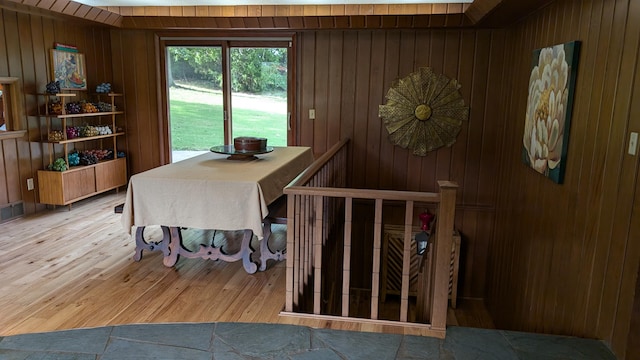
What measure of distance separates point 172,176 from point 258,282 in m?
0.90

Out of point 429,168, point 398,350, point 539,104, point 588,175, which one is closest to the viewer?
point 398,350

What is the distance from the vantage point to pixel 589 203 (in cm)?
260

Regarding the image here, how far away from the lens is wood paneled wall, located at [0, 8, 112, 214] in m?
4.45

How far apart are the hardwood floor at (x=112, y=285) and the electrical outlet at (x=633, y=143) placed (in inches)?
65.4

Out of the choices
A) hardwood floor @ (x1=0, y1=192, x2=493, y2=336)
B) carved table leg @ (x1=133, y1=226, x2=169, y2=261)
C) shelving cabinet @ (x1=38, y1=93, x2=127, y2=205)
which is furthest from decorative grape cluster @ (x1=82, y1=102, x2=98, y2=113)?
carved table leg @ (x1=133, y1=226, x2=169, y2=261)

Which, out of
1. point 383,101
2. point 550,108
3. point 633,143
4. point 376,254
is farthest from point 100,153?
point 633,143

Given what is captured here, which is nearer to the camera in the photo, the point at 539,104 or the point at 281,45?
the point at 539,104

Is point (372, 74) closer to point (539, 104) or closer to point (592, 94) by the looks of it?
point (539, 104)

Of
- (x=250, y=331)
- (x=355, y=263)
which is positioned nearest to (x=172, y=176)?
(x=250, y=331)

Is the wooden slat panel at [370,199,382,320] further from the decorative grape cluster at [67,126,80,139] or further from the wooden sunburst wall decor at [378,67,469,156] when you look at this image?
the decorative grape cluster at [67,126,80,139]

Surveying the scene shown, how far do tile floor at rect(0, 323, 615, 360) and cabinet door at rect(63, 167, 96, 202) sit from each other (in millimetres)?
2793

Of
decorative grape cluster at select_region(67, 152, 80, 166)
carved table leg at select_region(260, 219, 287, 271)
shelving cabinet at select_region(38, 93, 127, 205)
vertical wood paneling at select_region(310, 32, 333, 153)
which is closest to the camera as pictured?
carved table leg at select_region(260, 219, 287, 271)

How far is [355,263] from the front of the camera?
5766 mm

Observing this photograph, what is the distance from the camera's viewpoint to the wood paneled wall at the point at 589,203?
2.22m
